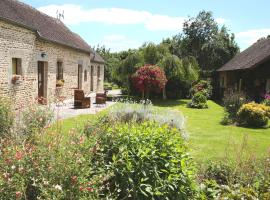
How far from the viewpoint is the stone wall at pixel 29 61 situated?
457 inches

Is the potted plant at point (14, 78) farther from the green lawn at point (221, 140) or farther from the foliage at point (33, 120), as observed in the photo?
the green lawn at point (221, 140)

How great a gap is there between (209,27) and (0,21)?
31.8 metres

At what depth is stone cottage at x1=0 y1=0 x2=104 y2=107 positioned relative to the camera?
11.7 metres

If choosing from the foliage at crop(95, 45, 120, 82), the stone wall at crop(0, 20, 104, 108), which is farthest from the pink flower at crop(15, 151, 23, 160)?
the foliage at crop(95, 45, 120, 82)

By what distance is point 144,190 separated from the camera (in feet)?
12.0

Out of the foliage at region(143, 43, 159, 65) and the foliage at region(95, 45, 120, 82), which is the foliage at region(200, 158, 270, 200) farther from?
the foliage at region(95, 45, 120, 82)

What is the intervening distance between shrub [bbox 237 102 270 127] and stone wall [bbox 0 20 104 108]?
310 inches

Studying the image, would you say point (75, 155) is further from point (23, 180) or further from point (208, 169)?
point (208, 169)

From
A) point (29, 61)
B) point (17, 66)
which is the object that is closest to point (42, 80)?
point (29, 61)

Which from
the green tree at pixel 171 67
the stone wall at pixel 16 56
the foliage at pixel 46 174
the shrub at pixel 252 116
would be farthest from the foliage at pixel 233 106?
the foliage at pixel 46 174

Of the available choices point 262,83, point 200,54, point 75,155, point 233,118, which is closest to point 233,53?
point 200,54

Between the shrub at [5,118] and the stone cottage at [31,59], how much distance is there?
1724 millimetres

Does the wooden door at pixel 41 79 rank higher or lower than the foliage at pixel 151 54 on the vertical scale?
lower

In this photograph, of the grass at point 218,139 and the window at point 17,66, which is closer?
the grass at point 218,139
